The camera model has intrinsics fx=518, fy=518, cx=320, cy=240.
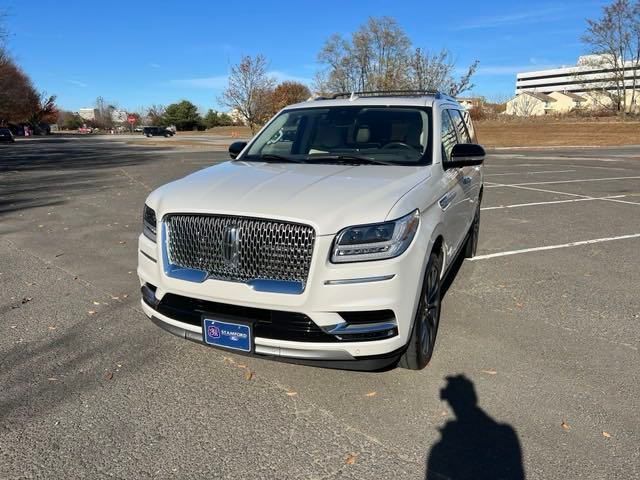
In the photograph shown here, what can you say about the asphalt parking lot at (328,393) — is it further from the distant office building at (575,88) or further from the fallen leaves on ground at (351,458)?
the distant office building at (575,88)

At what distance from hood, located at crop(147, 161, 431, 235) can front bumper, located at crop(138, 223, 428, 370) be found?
0.70 ft

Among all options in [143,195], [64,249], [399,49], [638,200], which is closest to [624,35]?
[399,49]

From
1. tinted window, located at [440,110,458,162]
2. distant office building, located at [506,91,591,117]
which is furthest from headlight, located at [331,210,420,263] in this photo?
distant office building, located at [506,91,591,117]

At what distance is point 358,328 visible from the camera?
290cm

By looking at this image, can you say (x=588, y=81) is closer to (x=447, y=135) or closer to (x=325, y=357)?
(x=447, y=135)

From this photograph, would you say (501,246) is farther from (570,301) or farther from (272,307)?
(272,307)

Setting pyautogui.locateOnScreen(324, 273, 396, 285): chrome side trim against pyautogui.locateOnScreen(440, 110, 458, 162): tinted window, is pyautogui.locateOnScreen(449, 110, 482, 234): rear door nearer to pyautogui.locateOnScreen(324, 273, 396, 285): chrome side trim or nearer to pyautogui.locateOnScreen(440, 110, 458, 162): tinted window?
pyautogui.locateOnScreen(440, 110, 458, 162): tinted window

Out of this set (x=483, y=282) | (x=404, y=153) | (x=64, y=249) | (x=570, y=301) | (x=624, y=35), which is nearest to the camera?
(x=404, y=153)

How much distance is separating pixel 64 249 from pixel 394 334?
18.3 ft

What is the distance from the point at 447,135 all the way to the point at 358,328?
2.46 meters

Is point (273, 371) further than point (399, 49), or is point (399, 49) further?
point (399, 49)

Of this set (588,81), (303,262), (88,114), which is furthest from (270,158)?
(88,114)

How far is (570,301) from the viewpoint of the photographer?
5.00 m

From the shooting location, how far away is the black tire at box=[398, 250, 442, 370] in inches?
131
